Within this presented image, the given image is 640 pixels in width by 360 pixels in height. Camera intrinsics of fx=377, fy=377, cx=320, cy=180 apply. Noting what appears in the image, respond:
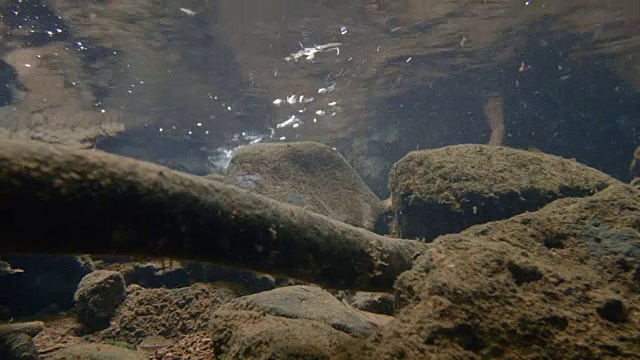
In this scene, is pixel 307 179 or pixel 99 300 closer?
pixel 99 300

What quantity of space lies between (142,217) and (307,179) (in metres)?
6.17

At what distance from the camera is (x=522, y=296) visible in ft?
7.59

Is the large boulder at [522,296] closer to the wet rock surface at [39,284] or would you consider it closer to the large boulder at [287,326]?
the large boulder at [287,326]

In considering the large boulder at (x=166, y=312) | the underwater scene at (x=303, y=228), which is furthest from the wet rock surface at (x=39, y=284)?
the large boulder at (x=166, y=312)

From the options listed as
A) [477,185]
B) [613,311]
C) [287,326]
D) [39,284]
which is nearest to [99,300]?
[39,284]

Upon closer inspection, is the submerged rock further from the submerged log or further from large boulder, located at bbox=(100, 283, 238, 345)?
the submerged log

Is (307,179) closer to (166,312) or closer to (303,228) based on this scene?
(166,312)

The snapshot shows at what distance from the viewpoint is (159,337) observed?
429cm

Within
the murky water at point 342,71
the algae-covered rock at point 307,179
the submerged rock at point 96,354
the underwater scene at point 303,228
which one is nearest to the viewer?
the underwater scene at point 303,228

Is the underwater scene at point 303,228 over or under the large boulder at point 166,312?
over

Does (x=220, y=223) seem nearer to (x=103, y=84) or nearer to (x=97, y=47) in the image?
(x=97, y=47)

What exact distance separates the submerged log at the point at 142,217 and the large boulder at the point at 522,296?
0.80m

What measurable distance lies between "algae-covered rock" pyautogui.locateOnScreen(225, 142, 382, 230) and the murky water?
837cm

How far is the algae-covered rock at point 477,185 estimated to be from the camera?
5371 millimetres
